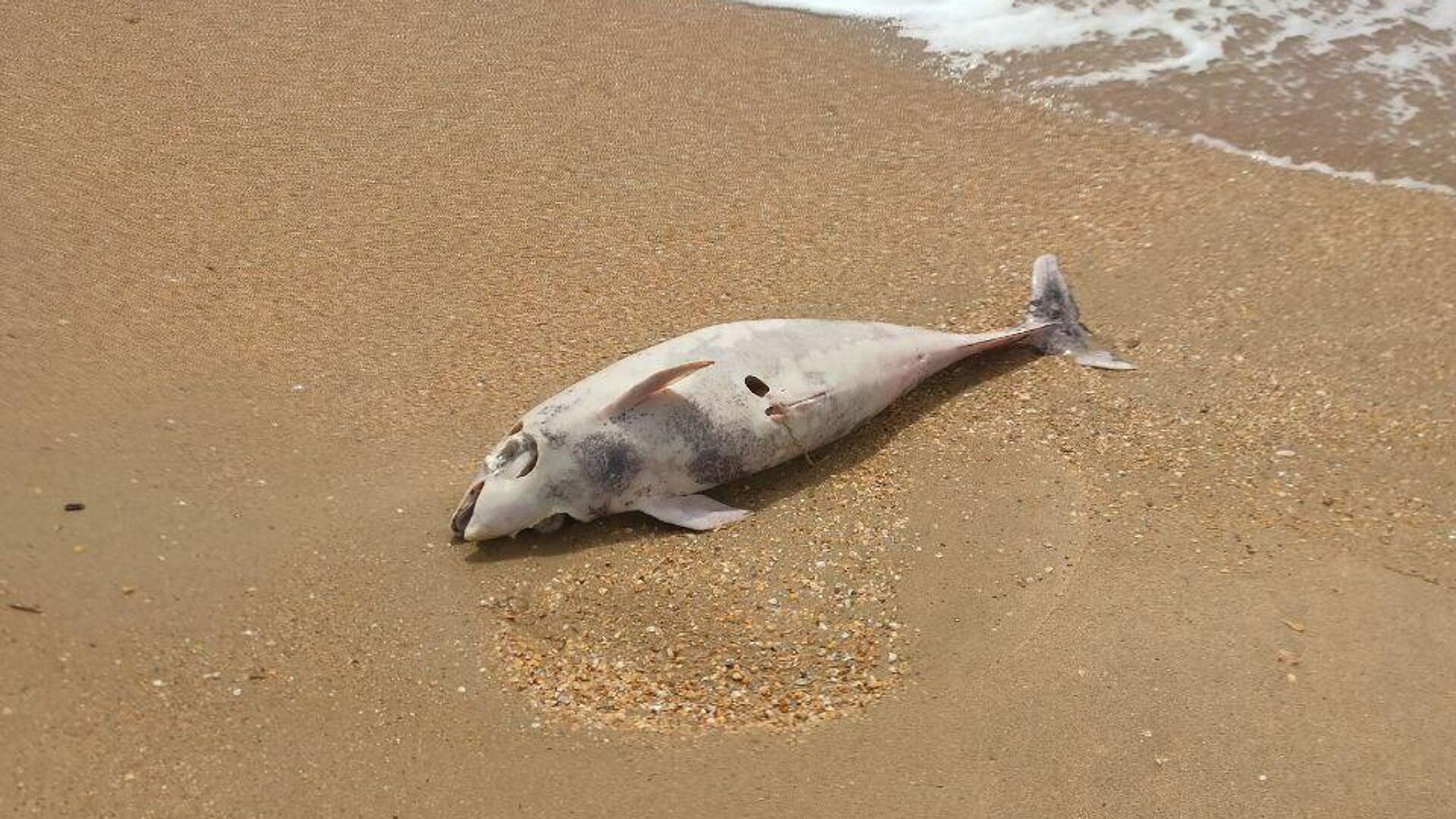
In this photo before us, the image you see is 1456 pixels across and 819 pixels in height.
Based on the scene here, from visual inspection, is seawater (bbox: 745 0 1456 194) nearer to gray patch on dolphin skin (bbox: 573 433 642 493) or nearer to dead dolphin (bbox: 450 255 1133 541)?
dead dolphin (bbox: 450 255 1133 541)

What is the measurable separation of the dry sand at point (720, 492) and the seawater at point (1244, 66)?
1.26 feet

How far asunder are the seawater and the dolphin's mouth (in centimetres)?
411

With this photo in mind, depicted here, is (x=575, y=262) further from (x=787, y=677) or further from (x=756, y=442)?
(x=787, y=677)

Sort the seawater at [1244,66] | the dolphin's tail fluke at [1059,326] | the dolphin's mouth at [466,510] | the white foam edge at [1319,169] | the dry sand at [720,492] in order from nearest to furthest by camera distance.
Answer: the dry sand at [720,492] → the dolphin's mouth at [466,510] → the dolphin's tail fluke at [1059,326] → the white foam edge at [1319,169] → the seawater at [1244,66]

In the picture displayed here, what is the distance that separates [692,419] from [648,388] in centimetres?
23

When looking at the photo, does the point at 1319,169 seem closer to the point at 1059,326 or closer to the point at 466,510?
the point at 1059,326

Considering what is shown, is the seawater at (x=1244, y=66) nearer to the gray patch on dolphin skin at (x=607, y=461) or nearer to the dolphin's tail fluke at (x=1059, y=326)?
the dolphin's tail fluke at (x=1059, y=326)

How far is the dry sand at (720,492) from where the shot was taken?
3.61 m

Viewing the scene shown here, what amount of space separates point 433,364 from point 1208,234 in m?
3.52

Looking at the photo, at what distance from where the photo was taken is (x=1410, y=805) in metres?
3.48

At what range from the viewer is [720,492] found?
4.61 metres

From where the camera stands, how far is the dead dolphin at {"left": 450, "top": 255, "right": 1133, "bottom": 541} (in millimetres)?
4324

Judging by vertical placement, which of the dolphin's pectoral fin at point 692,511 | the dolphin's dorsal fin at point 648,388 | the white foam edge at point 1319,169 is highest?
the dolphin's dorsal fin at point 648,388

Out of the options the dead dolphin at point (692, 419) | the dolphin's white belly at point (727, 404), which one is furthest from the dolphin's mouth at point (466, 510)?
the dolphin's white belly at point (727, 404)
